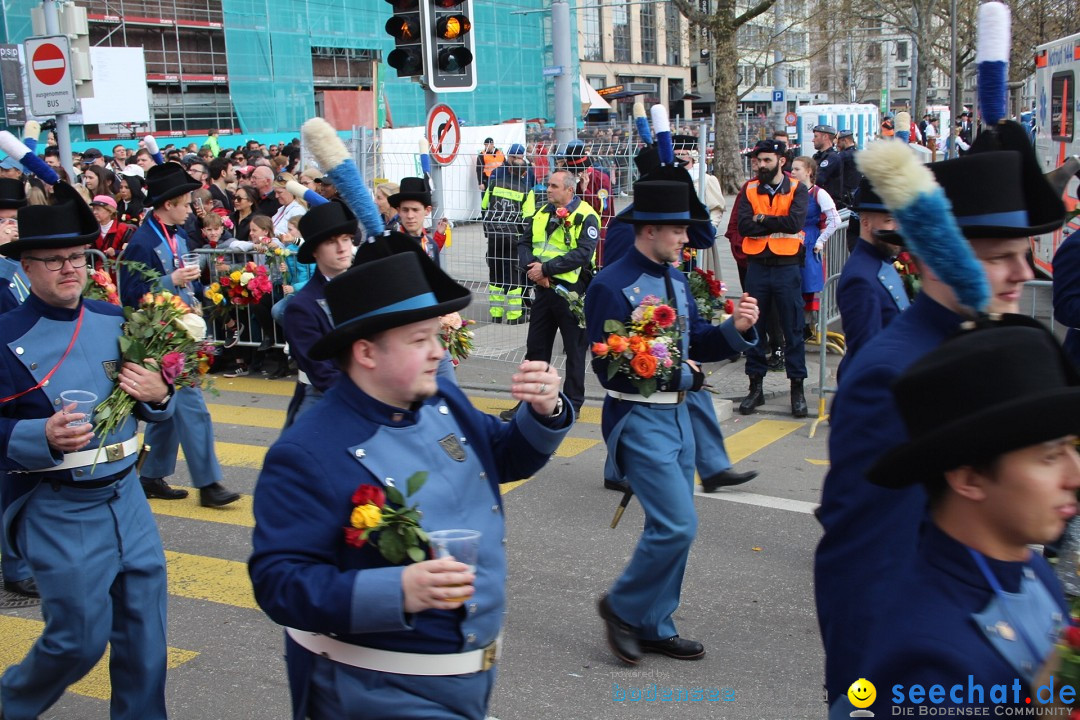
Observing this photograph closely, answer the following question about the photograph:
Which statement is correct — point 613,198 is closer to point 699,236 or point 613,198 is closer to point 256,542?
point 699,236

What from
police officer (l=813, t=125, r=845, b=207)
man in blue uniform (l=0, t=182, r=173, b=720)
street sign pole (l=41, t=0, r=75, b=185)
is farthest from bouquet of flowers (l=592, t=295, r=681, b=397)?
police officer (l=813, t=125, r=845, b=207)

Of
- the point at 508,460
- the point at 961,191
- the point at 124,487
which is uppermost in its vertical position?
the point at 961,191

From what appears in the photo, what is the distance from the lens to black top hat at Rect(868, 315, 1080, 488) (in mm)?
2115

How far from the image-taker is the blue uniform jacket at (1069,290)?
210 inches

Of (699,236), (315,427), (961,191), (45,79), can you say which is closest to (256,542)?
(315,427)

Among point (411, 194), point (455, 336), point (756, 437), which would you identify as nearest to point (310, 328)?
point (455, 336)

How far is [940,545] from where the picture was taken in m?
2.29

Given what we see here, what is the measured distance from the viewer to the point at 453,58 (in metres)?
10.6

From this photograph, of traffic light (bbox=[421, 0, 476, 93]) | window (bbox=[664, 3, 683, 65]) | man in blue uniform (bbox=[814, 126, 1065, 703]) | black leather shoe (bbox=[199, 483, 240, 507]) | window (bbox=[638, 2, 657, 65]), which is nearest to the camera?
man in blue uniform (bbox=[814, 126, 1065, 703])

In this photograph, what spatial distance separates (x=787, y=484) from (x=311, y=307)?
3847 mm

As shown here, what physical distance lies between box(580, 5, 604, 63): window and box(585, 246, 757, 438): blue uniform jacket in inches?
2548

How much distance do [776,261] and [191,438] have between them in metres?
5.23

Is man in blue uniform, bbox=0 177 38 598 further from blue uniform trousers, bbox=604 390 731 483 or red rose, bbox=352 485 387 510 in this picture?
red rose, bbox=352 485 387 510

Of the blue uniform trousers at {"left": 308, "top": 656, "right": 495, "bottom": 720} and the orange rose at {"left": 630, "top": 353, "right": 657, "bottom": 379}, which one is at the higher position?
the orange rose at {"left": 630, "top": 353, "right": 657, "bottom": 379}
